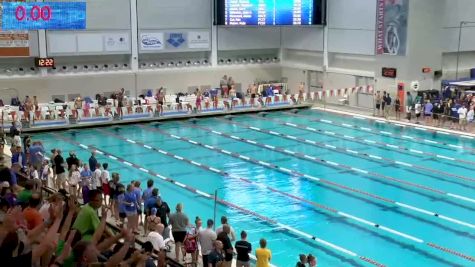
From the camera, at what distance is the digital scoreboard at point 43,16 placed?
2819cm

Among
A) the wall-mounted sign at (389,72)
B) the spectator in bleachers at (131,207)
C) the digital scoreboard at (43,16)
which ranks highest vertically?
the digital scoreboard at (43,16)

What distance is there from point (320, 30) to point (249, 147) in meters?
13.0

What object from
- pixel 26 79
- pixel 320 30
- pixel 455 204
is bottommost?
pixel 455 204

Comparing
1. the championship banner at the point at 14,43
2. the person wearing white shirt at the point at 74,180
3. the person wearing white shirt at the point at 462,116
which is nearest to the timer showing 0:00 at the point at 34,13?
the championship banner at the point at 14,43

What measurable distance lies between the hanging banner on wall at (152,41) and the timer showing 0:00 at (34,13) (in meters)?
5.66

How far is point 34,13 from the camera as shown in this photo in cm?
2866

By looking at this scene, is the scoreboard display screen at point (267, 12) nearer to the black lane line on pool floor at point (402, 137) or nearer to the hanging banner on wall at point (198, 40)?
the hanging banner on wall at point (198, 40)

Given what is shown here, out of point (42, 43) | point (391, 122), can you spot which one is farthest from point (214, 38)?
point (391, 122)

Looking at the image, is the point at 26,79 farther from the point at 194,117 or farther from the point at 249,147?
the point at 249,147

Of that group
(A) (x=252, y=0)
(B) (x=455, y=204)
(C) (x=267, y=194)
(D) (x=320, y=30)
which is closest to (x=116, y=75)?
(A) (x=252, y=0)

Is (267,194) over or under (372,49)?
under

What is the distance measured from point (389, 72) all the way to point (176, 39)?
11.0 m

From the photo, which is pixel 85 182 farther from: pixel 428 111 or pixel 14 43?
pixel 428 111

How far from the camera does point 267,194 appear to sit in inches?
712
